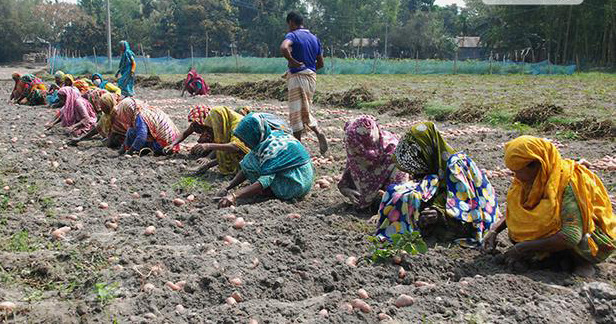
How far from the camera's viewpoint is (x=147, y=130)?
766 cm

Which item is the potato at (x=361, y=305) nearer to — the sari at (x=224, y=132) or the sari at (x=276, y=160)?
the sari at (x=276, y=160)

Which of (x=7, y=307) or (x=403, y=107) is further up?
(x=403, y=107)

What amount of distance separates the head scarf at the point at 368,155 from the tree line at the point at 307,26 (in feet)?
124

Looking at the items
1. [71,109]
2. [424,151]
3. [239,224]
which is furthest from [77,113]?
[424,151]

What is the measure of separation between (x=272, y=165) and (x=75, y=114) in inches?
245

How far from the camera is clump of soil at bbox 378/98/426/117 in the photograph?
1162cm

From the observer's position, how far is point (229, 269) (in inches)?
141

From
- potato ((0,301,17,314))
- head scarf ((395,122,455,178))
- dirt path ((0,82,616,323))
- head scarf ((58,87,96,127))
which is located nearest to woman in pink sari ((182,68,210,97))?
head scarf ((58,87,96,127))

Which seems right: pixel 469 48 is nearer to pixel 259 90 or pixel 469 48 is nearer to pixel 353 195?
pixel 259 90

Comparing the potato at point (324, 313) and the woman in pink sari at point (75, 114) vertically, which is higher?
the woman in pink sari at point (75, 114)

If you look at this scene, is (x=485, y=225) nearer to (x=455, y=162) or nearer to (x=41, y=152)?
(x=455, y=162)

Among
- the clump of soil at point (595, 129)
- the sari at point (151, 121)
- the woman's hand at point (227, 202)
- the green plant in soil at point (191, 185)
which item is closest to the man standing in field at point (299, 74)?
the sari at point (151, 121)

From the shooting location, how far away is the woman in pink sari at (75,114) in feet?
31.9

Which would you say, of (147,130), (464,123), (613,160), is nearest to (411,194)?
(613,160)
